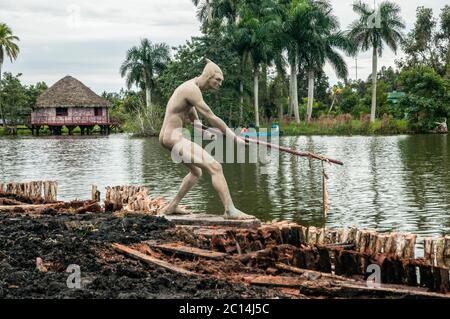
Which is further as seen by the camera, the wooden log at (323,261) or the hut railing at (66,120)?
the hut railing at (66,120)

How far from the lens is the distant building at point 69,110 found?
79625mm

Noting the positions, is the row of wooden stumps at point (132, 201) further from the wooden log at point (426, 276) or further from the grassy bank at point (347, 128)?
the grassy bank at point (347, 128)

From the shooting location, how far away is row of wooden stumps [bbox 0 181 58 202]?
16906 mm

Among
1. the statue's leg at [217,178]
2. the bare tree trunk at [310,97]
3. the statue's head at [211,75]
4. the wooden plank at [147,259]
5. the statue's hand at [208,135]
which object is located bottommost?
the wooden plank at [147,259]

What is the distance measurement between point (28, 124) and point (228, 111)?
29.7m

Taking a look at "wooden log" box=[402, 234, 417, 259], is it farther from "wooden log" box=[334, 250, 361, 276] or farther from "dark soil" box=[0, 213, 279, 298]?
"dark soil" box=[0, 213, 279, 298]

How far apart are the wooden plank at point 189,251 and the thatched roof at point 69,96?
233ft

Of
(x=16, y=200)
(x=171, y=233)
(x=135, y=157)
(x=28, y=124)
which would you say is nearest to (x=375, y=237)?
(x=171, y=233)

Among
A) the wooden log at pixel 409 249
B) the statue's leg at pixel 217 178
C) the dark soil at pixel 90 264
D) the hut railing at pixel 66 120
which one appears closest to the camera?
the dark soil at pixel 90 264

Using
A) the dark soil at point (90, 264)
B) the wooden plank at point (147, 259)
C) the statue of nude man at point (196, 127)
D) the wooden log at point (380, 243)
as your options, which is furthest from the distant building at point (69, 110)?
the wooden log at point (380, 243)

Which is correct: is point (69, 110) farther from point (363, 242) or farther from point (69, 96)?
point (363, 242)

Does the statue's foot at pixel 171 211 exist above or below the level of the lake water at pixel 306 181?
above

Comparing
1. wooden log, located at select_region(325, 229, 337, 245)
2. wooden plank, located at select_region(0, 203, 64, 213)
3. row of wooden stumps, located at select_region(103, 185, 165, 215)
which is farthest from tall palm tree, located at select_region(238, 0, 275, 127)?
wooden log, located at select_region(325, 229, 337, 245)

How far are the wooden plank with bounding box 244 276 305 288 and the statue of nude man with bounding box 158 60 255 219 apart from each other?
311 centimetres
